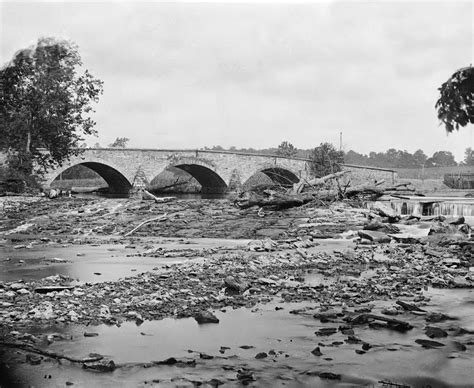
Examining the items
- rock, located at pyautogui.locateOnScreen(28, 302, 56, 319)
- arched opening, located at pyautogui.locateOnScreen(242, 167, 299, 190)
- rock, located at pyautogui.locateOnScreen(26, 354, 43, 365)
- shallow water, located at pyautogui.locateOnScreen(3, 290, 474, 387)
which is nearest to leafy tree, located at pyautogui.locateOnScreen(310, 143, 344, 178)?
arched opening, located at pyautogui.locateOnScreen(242, 167, 299, 190)

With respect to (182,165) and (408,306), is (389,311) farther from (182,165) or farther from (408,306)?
(182,165)

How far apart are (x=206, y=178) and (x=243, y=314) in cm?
4739

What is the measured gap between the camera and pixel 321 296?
7.69 meters

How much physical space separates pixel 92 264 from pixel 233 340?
21.5 ft

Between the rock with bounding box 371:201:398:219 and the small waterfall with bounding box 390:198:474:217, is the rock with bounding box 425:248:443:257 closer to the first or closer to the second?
the rock with bounding box 371:201:398:219

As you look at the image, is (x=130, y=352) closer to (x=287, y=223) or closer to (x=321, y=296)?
(x=321, y=296)

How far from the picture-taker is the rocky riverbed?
4617mm

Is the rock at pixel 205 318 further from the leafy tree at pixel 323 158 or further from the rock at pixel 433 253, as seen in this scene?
the leafy tree at pixel 323 158

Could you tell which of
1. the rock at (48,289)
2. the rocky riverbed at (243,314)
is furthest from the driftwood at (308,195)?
the rock at (48,289)

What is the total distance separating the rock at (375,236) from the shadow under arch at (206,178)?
3356cm

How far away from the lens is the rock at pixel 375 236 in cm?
1460

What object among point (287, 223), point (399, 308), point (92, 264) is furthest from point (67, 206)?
point (399, 308)

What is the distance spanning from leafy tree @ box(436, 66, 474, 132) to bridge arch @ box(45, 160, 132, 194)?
39677mm

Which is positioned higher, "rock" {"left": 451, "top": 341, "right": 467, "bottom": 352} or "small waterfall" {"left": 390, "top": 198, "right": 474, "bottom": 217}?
"small waterfall" {"left": 390, "top": 198, "right": 474, "bottom": 217}
